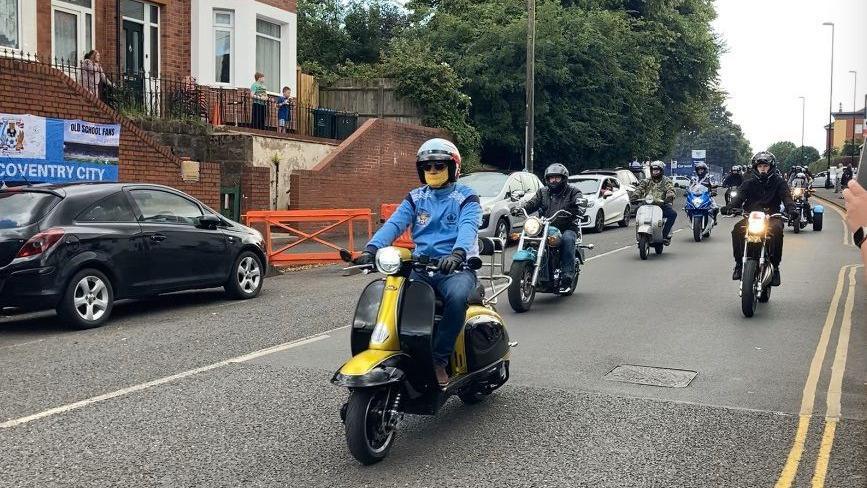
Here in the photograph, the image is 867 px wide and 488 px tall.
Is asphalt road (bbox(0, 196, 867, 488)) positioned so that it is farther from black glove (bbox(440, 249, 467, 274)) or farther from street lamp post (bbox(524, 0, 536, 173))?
street lamp post (bbox(524, 0, 536, 173))

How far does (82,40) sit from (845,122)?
12672 cm

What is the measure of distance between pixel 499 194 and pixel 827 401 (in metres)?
13.7

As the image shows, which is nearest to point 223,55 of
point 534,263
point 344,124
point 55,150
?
point 344,124

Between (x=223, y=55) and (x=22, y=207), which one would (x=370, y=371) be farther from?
(x=223, y=55)

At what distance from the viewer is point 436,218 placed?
6.01m

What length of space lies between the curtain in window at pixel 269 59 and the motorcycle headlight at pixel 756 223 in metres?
17.2

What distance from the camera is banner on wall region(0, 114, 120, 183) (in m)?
13.9

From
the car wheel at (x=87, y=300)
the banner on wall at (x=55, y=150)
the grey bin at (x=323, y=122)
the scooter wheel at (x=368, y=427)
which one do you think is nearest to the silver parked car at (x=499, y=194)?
the grey bin at (x=323, y=122)

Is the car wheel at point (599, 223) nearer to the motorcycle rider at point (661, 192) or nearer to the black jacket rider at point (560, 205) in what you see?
the motorcycle rider at point (661, 192)

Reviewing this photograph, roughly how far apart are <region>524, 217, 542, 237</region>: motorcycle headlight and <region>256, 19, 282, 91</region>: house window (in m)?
15.6

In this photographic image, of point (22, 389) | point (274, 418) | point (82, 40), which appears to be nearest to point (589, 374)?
point (274, 418)

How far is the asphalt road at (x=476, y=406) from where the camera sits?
5.00 metres

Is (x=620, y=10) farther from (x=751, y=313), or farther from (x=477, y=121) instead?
(x=751, y=313)

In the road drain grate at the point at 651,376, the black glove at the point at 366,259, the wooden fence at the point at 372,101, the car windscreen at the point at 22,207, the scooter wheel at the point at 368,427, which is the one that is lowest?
the road drain grate at the point at 651,376
